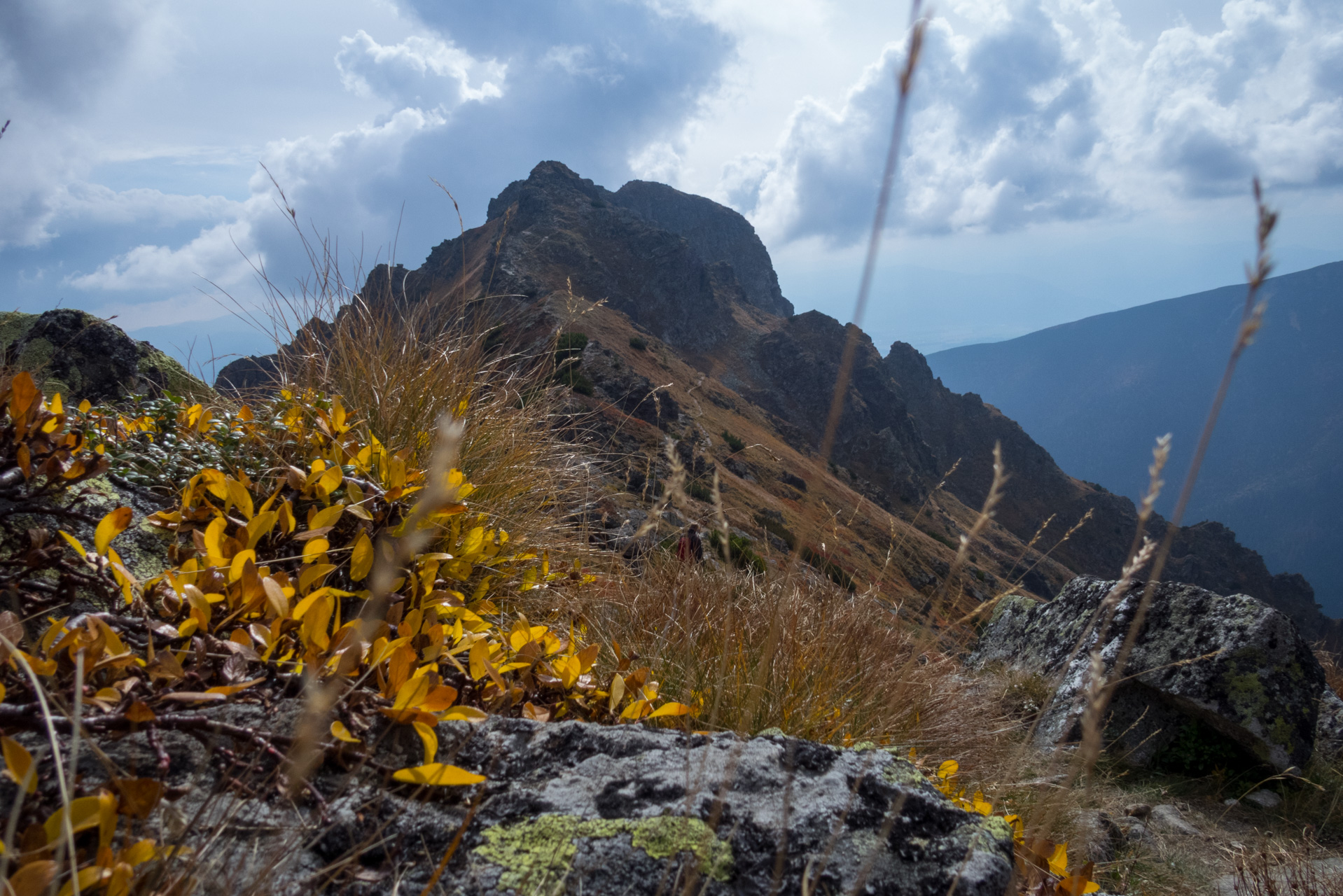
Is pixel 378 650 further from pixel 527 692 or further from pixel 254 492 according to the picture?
pixel 254 492

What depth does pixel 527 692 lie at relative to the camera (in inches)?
64.7

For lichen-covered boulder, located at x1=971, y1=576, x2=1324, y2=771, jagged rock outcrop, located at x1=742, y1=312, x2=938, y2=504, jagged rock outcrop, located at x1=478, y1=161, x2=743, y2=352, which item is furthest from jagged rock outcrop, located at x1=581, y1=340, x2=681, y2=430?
jagged rock outcrop, located at x1=742, y1=312, x2=938, y2=504

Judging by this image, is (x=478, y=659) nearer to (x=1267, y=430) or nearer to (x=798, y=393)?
(x=798, y=393)

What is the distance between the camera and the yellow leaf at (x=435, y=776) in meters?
1.01

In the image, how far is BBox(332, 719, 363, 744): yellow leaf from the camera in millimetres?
1012

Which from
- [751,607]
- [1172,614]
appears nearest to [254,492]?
[751,607]

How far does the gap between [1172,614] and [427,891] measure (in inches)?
247

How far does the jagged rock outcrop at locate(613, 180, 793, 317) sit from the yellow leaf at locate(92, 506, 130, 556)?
117772mm

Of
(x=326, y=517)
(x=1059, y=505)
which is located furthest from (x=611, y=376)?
(x=1059, y=505)

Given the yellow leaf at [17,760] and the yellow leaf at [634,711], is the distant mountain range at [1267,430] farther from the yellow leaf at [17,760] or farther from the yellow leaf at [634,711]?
the yellow leaf at [17,760]

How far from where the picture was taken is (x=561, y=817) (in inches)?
44.3

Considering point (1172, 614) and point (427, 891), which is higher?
point (1172, 614)

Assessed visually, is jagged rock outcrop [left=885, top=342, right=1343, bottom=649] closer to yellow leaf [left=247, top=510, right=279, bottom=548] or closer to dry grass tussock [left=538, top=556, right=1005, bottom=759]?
dry grass tussock [left=538, top=556, right=1005, bottom=759]

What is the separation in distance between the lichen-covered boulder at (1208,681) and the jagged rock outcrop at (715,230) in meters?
114
